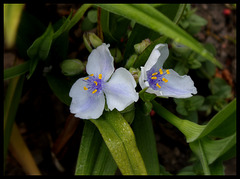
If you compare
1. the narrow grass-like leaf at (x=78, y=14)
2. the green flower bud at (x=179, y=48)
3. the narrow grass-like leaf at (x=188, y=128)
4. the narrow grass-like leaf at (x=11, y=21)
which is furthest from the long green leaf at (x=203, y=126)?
the narrow grass-like leaf at (x=11, y=21)

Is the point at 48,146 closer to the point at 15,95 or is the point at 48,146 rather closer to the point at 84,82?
the point at 15,95

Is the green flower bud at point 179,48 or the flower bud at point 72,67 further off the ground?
the green flower bud at point 179,48

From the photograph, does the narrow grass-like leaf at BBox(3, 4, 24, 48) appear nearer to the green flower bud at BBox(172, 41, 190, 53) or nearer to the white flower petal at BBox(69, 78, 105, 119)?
the white flower petal at BBox(69, 78, 105, 119)

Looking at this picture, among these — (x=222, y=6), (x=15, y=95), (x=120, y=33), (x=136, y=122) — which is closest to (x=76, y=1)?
(x=120, y=33)

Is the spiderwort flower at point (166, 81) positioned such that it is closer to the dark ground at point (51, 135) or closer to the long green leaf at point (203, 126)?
the long green leaf at point (203, 126)

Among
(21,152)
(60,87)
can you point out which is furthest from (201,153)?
(21,152)
